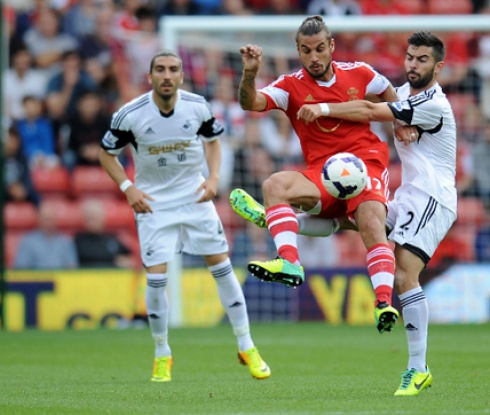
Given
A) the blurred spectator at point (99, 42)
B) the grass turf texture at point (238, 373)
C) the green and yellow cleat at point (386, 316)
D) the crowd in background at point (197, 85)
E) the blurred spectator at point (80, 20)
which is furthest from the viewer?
the blurred spectator at point (80, 20)

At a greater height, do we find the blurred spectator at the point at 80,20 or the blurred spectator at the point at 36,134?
the blurred spectator at the point at 80,20

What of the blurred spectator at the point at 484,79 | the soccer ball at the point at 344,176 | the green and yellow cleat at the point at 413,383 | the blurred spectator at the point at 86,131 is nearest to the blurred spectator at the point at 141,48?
the blurred spectator at the point at 86,131

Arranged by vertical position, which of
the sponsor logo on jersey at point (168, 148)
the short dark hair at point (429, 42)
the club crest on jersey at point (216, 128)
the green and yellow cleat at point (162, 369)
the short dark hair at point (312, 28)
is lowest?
the green and yellow cleat at point (162, 369)

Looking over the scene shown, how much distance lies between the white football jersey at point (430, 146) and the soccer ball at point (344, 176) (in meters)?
0.40

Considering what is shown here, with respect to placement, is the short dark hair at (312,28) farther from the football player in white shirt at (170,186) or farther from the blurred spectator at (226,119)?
A: the blurred spectator at (226,119)

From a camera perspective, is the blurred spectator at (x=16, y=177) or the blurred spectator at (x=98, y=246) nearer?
the blurred spectator at (x=98, y=246)

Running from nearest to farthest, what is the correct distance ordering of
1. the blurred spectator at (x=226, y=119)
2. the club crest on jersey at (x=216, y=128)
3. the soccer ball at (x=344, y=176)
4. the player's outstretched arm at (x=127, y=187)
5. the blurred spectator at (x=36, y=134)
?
the soccer ball at (x=344, y=176)
the player's outstretched arm at (x=127, y=187)
the club crest on jersey at (x=216, y=128)
the blurred spectator at (x=226, y=119)
the blurred spectator at (x=36, y=134)

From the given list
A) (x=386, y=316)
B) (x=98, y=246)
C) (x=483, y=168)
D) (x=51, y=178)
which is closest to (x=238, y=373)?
(x=386, y=316)

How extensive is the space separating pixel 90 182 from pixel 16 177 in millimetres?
1152

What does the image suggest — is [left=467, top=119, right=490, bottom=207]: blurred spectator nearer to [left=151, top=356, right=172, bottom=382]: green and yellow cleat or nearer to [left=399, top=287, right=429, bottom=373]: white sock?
[left=151, top=356, right=172, bottom=382]: green and yellow cleat

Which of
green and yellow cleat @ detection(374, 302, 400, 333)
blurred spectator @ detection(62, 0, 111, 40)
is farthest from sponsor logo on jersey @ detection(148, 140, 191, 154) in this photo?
blurred spectator @ detection(62, 0, 111, 40)

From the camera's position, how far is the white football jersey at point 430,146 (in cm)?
791

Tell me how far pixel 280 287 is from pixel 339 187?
873 centimetres

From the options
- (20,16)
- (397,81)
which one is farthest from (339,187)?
(20,16)
